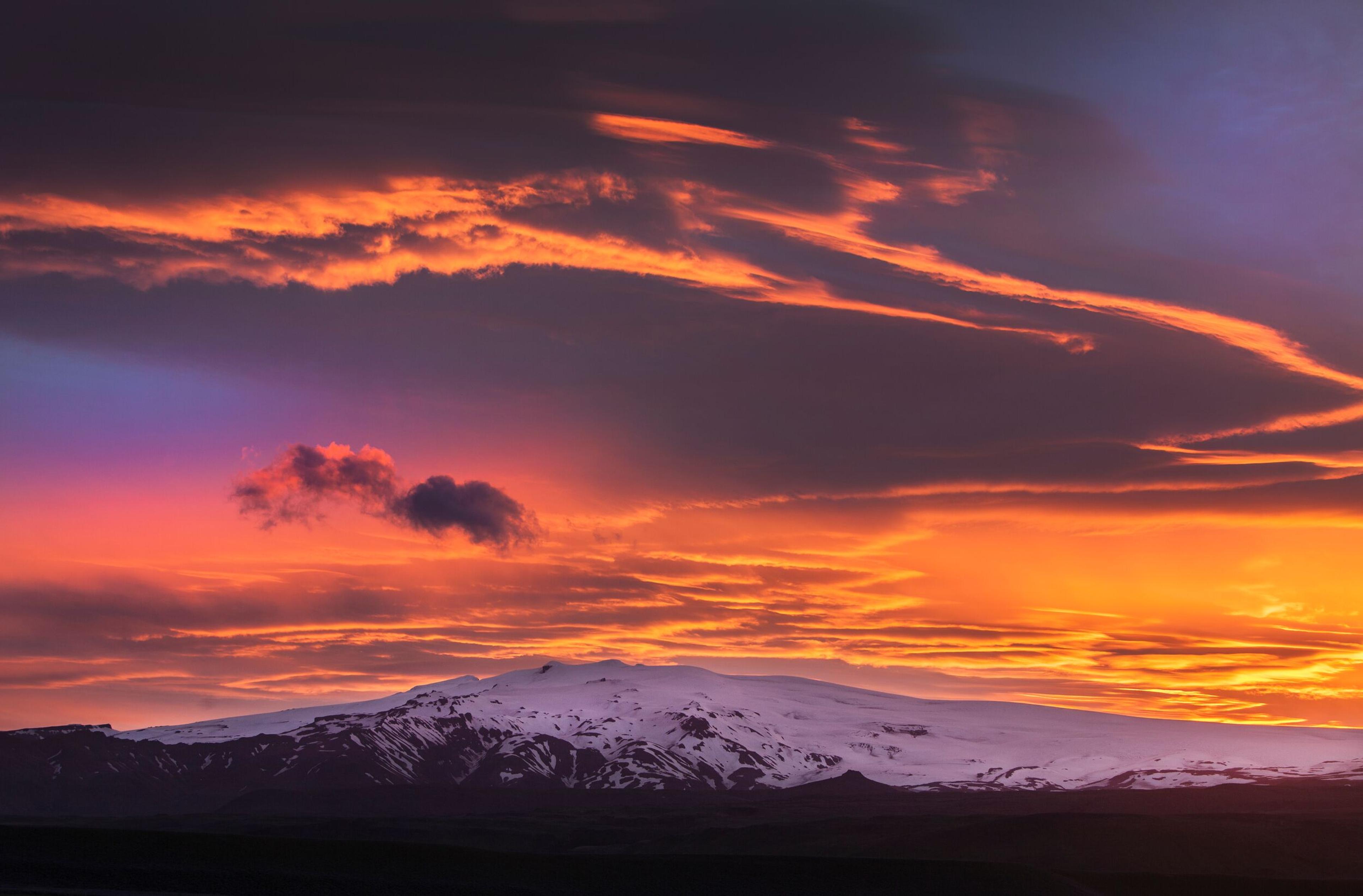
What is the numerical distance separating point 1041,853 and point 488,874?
7352 cm

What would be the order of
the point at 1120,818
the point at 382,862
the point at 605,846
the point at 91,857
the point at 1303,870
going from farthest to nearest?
the point at 605,846
the point at 1120,818
the point at 1303,870
the point at 382,862
the point at 91,857

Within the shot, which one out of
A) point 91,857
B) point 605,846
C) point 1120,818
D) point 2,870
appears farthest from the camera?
→ point 605,846

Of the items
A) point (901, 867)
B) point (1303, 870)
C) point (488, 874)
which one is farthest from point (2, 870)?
point (1303, 870)

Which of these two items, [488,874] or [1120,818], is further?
[1120,818]

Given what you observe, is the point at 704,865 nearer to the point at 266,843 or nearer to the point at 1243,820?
the point at 266,843

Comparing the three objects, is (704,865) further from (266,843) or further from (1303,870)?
(1303,870)

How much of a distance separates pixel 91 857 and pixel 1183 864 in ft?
419

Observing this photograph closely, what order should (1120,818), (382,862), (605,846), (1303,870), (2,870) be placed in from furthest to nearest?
(605,846) → (1120,818) → (1303,870) → (382,862) → (2,870)

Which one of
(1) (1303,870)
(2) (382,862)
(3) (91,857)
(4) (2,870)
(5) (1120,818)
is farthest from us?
(5) (1120,818)

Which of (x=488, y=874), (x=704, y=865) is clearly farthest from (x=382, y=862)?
(x=704, y=865)

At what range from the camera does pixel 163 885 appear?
110438 millimetres

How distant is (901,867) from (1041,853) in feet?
109

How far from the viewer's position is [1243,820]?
178 metres

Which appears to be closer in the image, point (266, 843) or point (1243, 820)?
point (266, 843)
